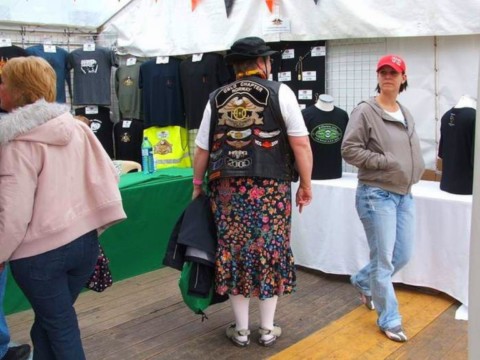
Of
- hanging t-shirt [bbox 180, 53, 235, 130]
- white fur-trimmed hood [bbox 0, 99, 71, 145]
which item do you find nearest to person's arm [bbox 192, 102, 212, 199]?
white fur-trimmed hood [bbox 0, 99, 71, 145]

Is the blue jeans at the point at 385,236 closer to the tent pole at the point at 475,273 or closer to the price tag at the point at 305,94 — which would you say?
the tent pole at the point at 475,273

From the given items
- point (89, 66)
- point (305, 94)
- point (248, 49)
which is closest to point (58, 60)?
point (89, 66)

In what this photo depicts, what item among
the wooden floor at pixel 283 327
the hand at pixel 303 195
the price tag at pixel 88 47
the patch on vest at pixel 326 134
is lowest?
the wooden floor at pixel 283 327

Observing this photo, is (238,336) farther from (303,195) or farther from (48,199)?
(48,199)

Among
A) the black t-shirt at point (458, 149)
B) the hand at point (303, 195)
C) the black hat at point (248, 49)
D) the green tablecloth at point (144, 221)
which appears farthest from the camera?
the green tablecloth at point (144, 221)

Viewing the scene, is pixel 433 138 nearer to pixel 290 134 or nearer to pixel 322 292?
pixel 322 292

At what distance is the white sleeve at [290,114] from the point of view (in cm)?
245

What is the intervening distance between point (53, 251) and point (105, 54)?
4.09 m

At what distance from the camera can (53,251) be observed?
1844 mm

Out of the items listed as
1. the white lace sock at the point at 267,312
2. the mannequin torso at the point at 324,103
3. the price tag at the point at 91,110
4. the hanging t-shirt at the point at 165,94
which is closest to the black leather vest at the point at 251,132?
the white lace sock at the point at 267,312

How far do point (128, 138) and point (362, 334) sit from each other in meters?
3.51

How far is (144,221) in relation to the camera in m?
3.84

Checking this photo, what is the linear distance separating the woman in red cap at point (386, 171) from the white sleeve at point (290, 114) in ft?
1.26

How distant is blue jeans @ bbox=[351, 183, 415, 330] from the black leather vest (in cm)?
53
